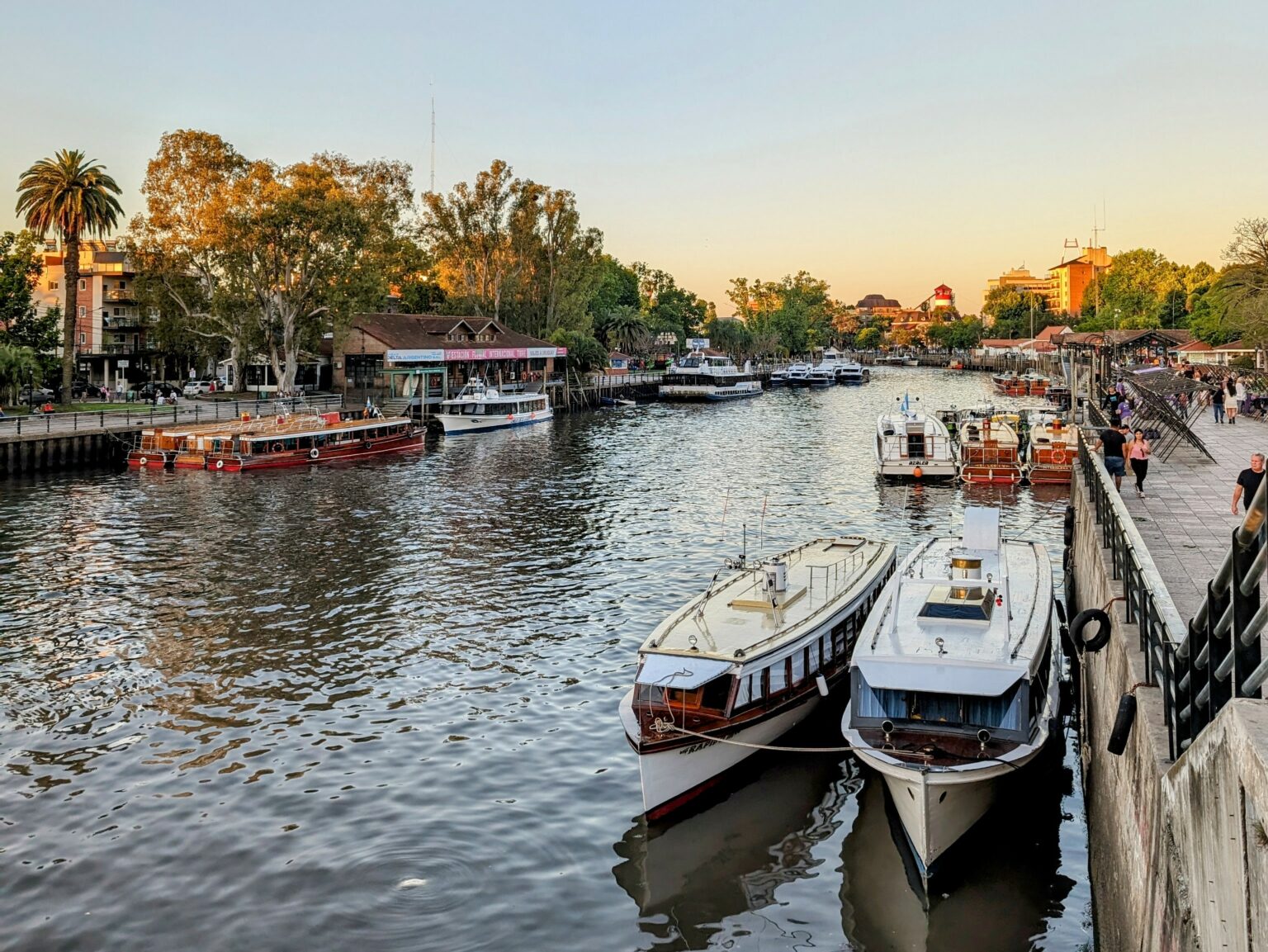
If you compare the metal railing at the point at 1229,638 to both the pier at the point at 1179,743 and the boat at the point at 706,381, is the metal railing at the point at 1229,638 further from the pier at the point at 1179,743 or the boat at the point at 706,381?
the boat at the point at 706,381

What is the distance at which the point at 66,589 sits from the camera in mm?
30812

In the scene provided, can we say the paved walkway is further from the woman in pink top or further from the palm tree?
the palm tree

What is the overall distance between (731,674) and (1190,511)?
13.8m

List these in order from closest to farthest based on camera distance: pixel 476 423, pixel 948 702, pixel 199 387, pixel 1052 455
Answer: pixel 948 702
pixel 1052 455
pixel 476 423
pixel 199 387

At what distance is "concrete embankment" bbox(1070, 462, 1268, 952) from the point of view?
6.24 metres

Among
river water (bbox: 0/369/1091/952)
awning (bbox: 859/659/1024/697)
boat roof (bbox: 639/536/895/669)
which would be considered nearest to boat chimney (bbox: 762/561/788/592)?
boat roof (bbox: 639/536/895/669)

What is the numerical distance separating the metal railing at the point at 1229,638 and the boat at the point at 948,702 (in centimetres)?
579

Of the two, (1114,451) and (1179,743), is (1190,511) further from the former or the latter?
(1179,743)

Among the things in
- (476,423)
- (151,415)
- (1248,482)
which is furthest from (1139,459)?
(476,423)

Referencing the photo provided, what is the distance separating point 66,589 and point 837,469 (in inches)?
1479

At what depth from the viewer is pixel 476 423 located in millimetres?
79875

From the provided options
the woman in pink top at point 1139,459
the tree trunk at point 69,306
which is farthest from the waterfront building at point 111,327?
the woman in pink top at point 1139,459

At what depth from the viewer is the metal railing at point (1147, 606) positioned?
32.5 ft

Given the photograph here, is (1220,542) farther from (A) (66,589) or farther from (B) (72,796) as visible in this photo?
Result: (A) (66,589)
